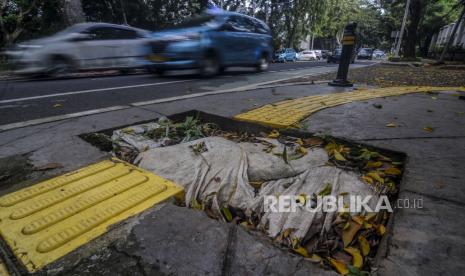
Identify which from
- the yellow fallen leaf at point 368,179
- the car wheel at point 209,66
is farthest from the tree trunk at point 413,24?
the yellow fallen leaf at point 368,179

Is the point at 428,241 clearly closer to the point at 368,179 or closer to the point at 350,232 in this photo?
the point at 350,232

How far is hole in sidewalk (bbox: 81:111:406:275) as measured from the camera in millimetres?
1343

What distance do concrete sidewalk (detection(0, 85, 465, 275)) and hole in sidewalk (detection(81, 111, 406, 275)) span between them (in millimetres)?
126

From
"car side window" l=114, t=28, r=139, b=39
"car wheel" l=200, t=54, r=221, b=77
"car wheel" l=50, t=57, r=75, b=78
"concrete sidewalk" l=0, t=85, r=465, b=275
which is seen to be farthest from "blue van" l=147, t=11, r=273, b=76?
"concrete sidewalk" l=0, t=85, r=465, b=275

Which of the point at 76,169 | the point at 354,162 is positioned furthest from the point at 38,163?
the point at 354,162

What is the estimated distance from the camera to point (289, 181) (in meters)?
1.81

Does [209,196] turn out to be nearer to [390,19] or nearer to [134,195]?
[134,195]

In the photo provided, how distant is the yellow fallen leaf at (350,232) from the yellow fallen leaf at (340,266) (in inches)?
6.8

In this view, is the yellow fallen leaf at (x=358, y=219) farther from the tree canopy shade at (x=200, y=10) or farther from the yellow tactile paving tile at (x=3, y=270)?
the tree canopy shade at (x=200, y=10)

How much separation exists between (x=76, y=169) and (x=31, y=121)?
5.38ft

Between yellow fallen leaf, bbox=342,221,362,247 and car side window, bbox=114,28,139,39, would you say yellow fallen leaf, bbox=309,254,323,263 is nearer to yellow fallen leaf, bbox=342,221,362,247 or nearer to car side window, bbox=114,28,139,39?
yellow fallen leaf, bbox=342,221,362,247

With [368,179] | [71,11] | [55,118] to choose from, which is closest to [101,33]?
[71,11]

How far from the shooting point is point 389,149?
6.96 feet

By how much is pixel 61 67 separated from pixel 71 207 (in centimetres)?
770
